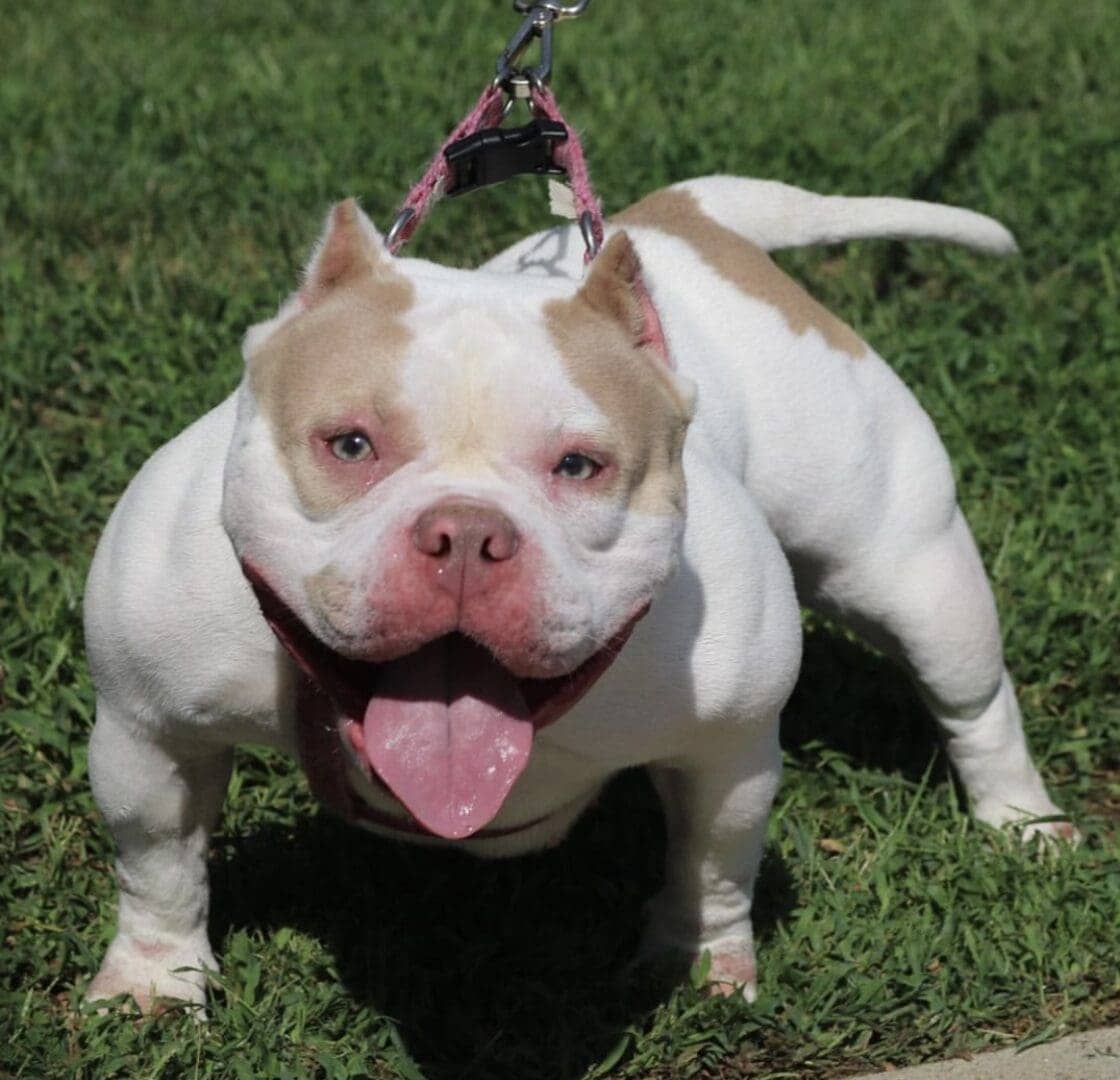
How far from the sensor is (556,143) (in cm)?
351

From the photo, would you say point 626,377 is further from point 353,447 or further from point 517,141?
point 517,141

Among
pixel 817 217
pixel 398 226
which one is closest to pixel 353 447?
pixel 398 226

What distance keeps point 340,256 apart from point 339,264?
1 cm

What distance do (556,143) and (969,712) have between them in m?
1.43

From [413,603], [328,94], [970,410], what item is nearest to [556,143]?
[413,603]

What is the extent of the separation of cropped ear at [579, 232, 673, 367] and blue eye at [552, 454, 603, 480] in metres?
0.29

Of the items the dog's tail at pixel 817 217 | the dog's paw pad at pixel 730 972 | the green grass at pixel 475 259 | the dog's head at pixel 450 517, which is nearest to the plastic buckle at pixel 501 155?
the dog's tail at pixel 817 217

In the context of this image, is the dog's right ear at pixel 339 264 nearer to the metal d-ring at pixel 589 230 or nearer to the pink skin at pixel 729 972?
the metal d-ring at pixel 589 230

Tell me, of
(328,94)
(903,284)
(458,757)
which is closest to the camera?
(458,757)

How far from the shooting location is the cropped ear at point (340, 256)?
9.11 ft

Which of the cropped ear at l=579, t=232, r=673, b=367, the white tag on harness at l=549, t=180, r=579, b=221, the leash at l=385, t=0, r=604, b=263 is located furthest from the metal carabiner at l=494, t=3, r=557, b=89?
the cropped ear at l=579, t=232, r=673, b=367

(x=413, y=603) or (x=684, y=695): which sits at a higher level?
(x=413, y=603)

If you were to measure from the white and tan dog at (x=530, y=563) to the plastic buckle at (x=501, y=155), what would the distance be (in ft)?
0.60

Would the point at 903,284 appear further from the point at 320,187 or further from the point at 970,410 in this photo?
the point at 320,187
